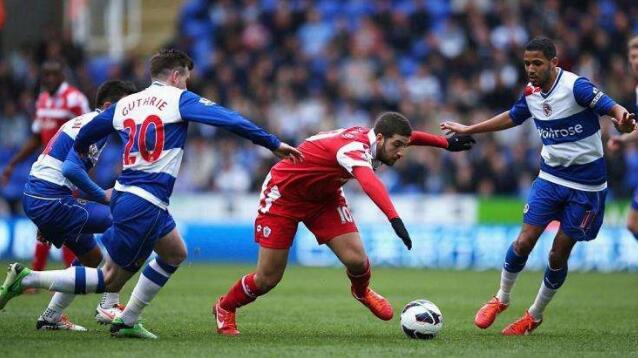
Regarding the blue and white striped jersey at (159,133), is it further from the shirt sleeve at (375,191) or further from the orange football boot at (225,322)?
the orange football boot at (225,322)

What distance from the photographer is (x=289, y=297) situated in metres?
14.2

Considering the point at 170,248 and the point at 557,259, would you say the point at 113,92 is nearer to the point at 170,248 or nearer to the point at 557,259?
the point at 170,248

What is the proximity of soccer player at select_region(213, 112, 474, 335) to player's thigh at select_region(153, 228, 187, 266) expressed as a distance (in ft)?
2.62

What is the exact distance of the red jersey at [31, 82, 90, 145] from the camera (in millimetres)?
13695

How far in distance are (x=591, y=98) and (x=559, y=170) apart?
77cm

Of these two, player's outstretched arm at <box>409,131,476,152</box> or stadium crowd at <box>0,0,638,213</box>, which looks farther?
stadium crowd at <box>0,0,638,213</box>

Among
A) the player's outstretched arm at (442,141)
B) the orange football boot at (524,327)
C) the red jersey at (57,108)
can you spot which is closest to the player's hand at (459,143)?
the player's outstretched arm at (442,141)

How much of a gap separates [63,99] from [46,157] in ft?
11.4

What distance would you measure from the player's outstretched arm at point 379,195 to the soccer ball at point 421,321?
1019 millimetres

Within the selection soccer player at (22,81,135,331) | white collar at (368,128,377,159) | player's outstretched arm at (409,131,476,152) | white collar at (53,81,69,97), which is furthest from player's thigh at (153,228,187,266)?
white collar at (53,81,69,97)

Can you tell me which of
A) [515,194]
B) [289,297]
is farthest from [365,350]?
[515,194]

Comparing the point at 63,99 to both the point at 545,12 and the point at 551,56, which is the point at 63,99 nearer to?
the point at 551,56

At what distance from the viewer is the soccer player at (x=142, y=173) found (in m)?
8.84

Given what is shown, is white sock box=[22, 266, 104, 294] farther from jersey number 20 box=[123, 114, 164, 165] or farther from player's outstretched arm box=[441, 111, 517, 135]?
player's outstretched arm box=[441, 111, 517, 135]
